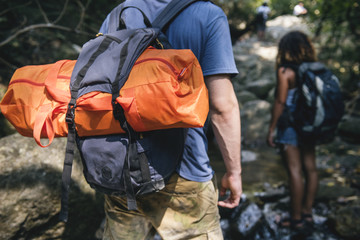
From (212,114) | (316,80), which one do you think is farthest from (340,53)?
(212,114)

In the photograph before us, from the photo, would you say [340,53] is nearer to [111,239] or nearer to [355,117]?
[355,117]

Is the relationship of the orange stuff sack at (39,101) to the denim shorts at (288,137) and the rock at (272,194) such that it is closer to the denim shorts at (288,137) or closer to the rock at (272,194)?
the denim shorts at (288,137)

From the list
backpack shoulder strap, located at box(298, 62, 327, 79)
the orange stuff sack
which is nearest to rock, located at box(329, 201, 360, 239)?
backpack shoulder strap, located at box(298, 62, 327, 79)

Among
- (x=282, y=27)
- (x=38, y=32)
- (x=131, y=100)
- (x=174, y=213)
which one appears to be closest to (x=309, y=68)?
(x=174, y=213)

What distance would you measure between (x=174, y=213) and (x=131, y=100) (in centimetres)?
76

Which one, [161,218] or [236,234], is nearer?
[161,218]

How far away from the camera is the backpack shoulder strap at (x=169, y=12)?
1382 millimetres

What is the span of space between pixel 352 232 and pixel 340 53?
7.35m

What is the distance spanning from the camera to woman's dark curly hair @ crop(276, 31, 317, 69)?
9.71 feet

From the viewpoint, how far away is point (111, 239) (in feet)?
5.31

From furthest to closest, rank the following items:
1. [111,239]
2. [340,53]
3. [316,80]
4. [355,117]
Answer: [340,53]
[355,117]
[316,80]
[111,239]

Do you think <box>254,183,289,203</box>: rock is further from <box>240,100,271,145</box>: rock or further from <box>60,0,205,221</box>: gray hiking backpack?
<box>60,0,205,221</box>: gray hiking backpack

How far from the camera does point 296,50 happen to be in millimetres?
2979

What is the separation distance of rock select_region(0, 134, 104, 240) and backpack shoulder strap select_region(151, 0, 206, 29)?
6.42 ft
